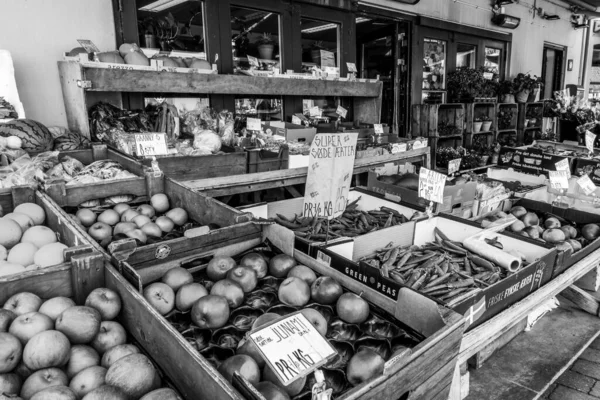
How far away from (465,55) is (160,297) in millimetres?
8993

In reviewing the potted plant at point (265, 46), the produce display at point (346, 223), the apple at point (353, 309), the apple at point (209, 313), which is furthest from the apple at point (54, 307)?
the potted plant at point (265, 46)

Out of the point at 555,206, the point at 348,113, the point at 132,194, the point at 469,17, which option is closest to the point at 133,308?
the point at 132,194

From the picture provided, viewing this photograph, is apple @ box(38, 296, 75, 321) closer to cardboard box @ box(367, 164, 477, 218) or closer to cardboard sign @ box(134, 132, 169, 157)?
cardboard sign @ box(134, 132, 169, 157)

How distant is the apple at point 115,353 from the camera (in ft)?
3.87

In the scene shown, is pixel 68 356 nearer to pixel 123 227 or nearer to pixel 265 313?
pixel 265 313

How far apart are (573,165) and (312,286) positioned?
198 inches

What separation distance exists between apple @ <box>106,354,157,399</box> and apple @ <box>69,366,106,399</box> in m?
0.03

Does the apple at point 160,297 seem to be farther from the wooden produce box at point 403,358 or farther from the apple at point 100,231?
the apple at point 100,231

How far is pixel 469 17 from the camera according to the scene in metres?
8.48

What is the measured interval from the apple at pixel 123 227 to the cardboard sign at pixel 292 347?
1.33 m

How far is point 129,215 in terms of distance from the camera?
231 cm

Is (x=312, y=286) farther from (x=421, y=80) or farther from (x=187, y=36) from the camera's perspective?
(x=421, y=80)

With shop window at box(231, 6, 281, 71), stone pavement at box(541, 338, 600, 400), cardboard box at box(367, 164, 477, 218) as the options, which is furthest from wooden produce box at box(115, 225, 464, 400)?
shop window at box(231, 6, 281, 71)

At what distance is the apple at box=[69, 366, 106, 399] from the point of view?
3.46ft
